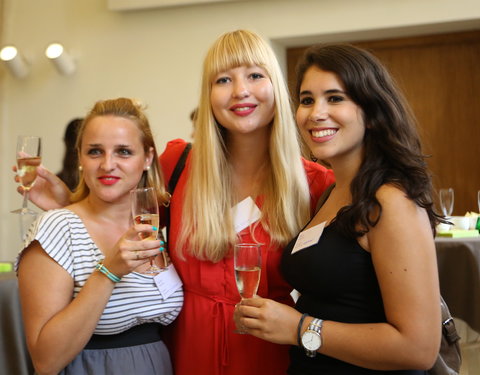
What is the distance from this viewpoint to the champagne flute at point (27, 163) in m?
2.54

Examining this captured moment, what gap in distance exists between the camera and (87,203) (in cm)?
207

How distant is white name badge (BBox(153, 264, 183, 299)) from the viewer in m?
1.98

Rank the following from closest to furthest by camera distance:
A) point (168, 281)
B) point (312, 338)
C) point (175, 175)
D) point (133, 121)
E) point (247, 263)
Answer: point (312, 338) → point (247, 263) → point (168, 281) → point (133, 121) → point (175, 175)

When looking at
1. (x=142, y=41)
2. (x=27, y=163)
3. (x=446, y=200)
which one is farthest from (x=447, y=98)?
(x=27, y=163)

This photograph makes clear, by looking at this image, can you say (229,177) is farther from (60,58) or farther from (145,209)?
(60,58)

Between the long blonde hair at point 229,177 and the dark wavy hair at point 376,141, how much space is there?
0.40 metres

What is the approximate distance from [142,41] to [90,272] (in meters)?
4.66

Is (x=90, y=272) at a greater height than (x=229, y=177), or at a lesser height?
lesser

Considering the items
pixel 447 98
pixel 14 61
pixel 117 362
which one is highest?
pixel 14 61

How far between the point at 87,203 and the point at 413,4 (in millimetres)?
4342

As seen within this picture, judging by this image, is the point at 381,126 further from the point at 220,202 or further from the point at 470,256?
the point at 470,256

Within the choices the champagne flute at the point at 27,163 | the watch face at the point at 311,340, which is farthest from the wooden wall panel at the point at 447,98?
the watch face at the point at 311,340

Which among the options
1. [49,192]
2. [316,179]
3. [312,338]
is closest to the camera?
[312,338]

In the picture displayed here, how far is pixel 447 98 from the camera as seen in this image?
6016 mm
